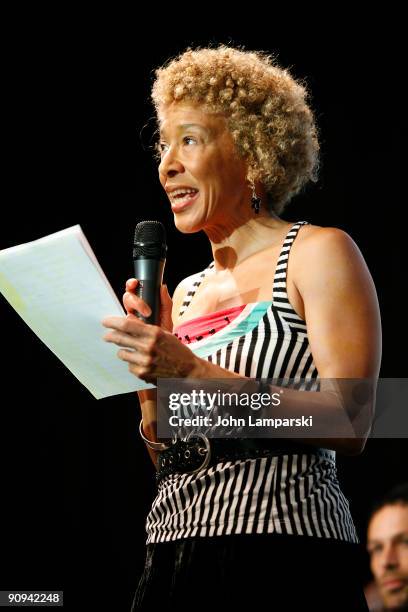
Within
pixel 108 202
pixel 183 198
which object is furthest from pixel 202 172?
pixel 108 202

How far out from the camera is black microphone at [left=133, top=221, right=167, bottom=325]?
4.10 ft

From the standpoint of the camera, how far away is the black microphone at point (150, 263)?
1.25m

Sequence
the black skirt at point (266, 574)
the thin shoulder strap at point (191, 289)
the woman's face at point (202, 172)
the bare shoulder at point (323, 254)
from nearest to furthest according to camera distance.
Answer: the black skirt at point (266, 574) → the bare shoulder at point (323, 254) → the woman's face at point (202, 172) → the thin shoulder strap at point (191, 289)

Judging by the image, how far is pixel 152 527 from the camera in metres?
1.33

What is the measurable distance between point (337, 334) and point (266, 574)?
35 centimetres

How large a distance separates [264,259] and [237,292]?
0.24 ft

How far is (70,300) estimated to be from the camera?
3.81ft

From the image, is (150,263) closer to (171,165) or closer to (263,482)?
(171,165)

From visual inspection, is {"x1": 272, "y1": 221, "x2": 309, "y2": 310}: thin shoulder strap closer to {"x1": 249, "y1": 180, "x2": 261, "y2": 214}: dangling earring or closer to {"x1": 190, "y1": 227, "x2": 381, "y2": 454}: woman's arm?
{"x1": 190, "y1": 227, "x2": 381, "y2": 454}: woman's arm

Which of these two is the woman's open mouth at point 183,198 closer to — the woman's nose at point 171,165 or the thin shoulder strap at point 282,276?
the woman's nose at point 171,165

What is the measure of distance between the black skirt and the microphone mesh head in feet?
1.46

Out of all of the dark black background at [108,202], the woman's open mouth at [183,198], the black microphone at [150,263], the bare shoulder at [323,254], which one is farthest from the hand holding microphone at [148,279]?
the dark black background at [108,202]

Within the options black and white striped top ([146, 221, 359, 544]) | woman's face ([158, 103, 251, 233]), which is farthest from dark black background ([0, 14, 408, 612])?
black and white striped top ([146, 221, 359, 544])

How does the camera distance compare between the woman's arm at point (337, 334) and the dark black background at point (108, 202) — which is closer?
the woman's arm at point (337, 334)
